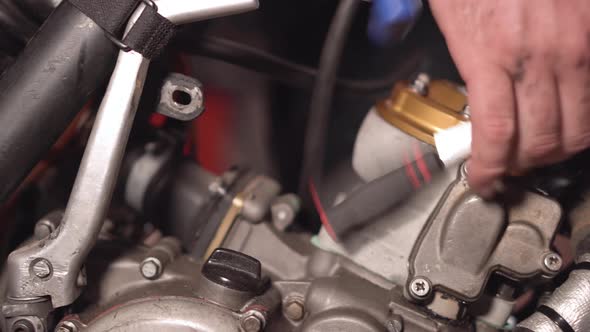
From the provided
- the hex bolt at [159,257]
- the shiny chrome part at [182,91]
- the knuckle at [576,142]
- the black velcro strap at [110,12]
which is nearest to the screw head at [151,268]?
the hex bolt at [159,257]

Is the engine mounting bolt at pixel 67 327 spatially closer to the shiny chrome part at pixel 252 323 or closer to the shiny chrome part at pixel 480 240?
the shiny chrome part at pixel 252 323

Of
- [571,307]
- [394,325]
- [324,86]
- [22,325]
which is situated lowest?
[22,325]

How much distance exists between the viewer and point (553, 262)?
749 mm

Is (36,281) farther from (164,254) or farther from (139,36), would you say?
(139,36)

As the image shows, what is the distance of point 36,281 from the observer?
0.76 meters

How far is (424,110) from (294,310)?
33cm

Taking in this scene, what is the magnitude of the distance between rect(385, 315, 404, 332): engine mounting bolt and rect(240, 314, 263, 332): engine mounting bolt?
163 millimetres

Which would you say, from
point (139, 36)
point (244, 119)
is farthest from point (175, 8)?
point (244, 119)

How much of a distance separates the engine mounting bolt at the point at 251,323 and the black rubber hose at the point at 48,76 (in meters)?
0.33

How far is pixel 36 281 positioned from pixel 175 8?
1.24 feet

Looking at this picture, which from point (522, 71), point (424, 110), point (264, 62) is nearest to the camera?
point (522, 71)

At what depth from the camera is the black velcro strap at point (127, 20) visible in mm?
697

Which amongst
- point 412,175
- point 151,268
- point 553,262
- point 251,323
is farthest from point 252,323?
point 553,262

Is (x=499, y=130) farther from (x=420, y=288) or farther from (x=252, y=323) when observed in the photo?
(x=252, y=323)
